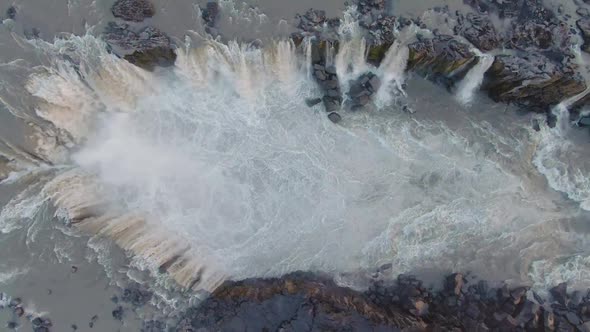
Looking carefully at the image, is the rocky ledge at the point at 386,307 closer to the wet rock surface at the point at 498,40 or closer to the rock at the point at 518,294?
the rock at the point at 518,294

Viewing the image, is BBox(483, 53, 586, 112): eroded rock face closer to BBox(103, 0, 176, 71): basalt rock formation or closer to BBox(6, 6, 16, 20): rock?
BBox(103, 0, 176, 71): basalt rock formation

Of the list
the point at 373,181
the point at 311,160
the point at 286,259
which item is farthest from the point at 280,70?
the point at 286,259

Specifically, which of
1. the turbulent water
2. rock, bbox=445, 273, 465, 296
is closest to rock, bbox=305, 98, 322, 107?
the turbulent water

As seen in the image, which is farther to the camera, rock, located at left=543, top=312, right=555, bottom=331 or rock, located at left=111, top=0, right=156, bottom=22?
rock, located at left=111, top=0, right=156, bottom=22

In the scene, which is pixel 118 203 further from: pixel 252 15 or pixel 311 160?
pixel 252 15

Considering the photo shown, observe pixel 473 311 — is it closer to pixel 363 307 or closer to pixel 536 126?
pixel 363 307

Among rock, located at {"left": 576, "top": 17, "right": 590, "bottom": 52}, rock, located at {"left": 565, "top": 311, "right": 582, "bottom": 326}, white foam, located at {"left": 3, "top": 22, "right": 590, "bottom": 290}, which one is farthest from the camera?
rock, located at {"left": 576, "top": 17, "right": 590, "bottom": 52}

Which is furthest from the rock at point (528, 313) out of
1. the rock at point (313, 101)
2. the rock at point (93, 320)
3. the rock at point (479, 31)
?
the rock at point (93, 320)
